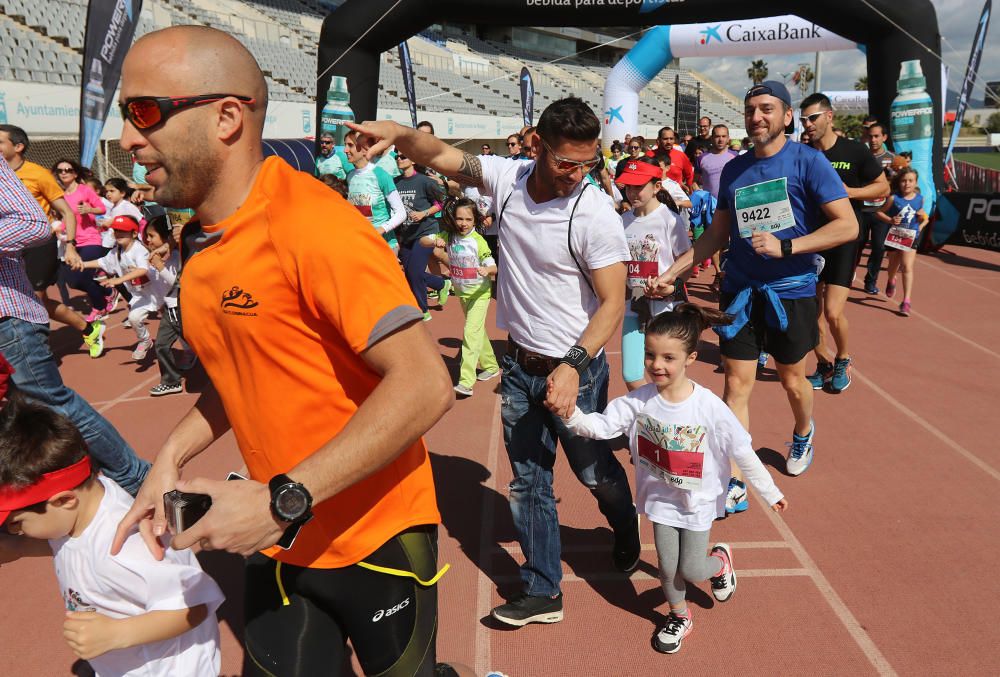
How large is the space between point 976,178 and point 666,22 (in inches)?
479

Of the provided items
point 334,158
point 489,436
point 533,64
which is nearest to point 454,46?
point 533,64

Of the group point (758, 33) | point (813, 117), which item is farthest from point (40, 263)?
point (758, 33)

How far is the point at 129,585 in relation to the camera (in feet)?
6.17

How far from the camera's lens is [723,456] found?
2.97 metres

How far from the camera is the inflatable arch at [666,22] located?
10852 millimetres

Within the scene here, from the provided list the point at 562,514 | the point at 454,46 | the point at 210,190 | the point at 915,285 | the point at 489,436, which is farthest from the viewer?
the point at 454,46

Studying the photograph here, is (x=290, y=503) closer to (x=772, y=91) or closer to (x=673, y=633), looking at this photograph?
(x=673, y=633)

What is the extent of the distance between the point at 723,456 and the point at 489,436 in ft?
8.19

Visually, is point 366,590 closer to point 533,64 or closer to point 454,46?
point 454,46

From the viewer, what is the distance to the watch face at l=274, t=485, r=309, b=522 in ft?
4.19

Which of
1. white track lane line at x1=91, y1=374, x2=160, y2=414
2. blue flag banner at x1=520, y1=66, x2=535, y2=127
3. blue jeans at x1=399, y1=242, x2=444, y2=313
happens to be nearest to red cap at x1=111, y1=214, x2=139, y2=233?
white track lane line at x1=91, y1=374, x2=160, y2=414

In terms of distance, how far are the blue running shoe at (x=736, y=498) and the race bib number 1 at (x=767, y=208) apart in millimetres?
1403

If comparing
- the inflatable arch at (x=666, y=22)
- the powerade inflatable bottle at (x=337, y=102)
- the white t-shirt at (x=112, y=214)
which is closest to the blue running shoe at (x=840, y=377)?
the inflatable arch at (x=666, y=22)

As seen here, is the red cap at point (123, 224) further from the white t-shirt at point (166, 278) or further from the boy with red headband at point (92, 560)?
the boy with red headband at point (92, 560)
